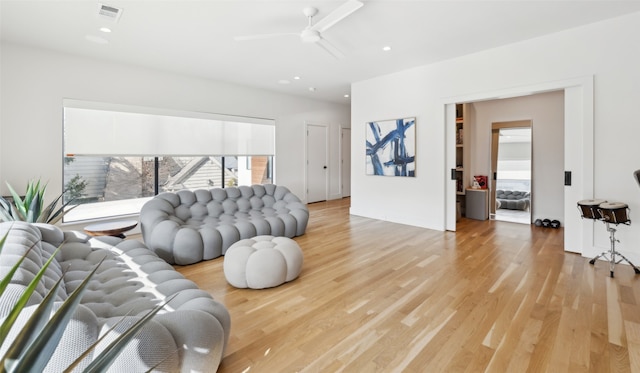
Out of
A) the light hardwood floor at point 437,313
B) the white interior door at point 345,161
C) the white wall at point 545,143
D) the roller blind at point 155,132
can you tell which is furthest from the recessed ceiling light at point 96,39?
the white wall at point 545,143

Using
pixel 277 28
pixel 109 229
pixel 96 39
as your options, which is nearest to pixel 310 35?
pixel 277 28

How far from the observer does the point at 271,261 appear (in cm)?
282

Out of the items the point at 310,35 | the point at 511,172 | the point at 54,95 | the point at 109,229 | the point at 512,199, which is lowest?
the point at 109,229

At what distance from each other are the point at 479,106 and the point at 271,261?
5457 millimetres

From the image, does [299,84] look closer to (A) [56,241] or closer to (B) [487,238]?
(B) [487,238]

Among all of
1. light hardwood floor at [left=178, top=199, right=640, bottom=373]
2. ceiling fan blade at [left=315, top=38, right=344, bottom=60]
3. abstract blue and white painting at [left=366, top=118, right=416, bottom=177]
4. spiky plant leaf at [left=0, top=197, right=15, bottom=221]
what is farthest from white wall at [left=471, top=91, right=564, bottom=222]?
spiky plant leaf at [left=0, top=197, right=15, bottom=221]

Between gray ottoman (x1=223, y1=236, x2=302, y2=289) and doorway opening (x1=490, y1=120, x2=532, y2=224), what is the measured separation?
186 inches

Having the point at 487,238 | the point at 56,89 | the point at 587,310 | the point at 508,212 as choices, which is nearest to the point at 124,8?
the point at 56,89

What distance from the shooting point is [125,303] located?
1.73 m

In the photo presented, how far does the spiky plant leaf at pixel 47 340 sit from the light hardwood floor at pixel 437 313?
135cm

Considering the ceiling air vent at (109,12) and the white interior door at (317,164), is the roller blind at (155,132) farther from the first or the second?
the ceiling air vent at (109,12)

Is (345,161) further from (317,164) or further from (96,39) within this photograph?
(96,39)

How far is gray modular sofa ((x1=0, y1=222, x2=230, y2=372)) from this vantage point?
115 cm

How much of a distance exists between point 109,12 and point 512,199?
22.5 feet
